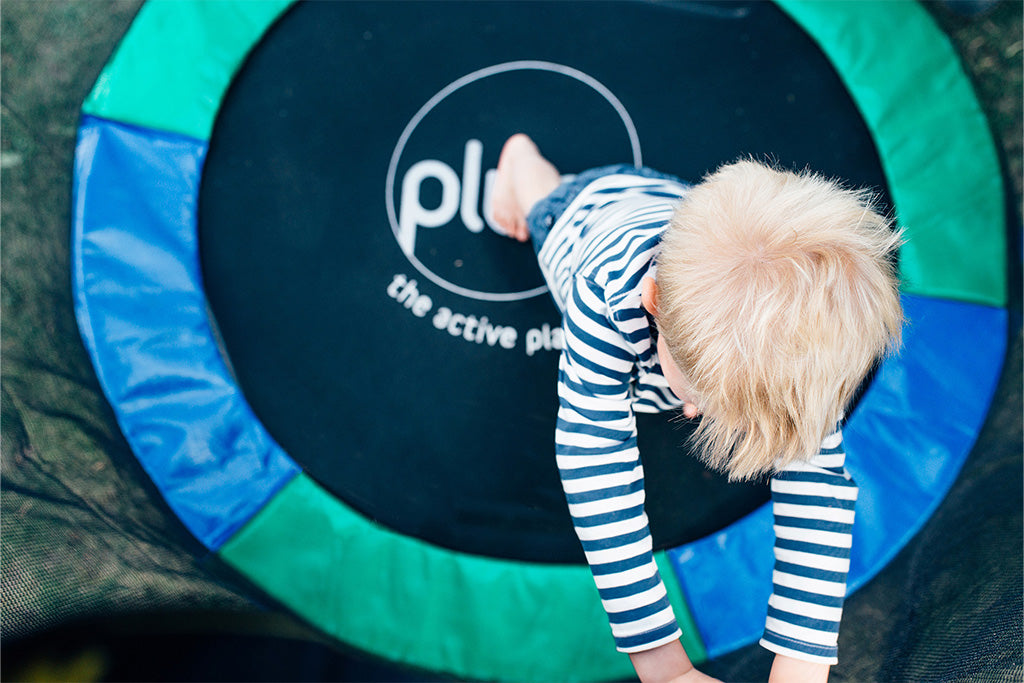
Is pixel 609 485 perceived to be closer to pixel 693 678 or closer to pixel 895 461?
pixel 693 678

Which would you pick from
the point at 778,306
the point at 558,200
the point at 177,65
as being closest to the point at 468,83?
the point at 558,200

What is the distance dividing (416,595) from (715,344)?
70cm

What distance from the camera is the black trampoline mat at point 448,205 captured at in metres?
1.04

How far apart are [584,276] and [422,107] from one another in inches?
21.0

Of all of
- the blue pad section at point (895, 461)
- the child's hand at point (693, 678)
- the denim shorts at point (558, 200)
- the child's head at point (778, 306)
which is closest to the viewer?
the child's head at point (778, 306)

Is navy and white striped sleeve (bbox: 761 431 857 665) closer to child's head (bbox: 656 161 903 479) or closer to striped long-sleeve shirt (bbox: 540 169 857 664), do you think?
striped long-sleeve shirt (bbox: 540 169 857 664)

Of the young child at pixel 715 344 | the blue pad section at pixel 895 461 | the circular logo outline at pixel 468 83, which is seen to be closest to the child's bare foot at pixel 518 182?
the young child at pixel 715 344

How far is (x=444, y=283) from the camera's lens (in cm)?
106

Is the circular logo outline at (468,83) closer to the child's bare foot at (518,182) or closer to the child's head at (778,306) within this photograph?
the child's bare foot at (518,182)

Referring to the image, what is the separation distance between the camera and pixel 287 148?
1.09m

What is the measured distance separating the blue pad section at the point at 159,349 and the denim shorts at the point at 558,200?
52 centimetres

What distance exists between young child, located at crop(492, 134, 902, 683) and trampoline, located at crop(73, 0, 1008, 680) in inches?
5.9

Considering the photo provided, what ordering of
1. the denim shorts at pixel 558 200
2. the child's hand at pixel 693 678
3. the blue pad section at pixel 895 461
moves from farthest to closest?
the blue pad section at pixel 895 461, the denim shorts at pixel 558 200, the child's hand at pixel 693 678

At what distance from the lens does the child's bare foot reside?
991mm
